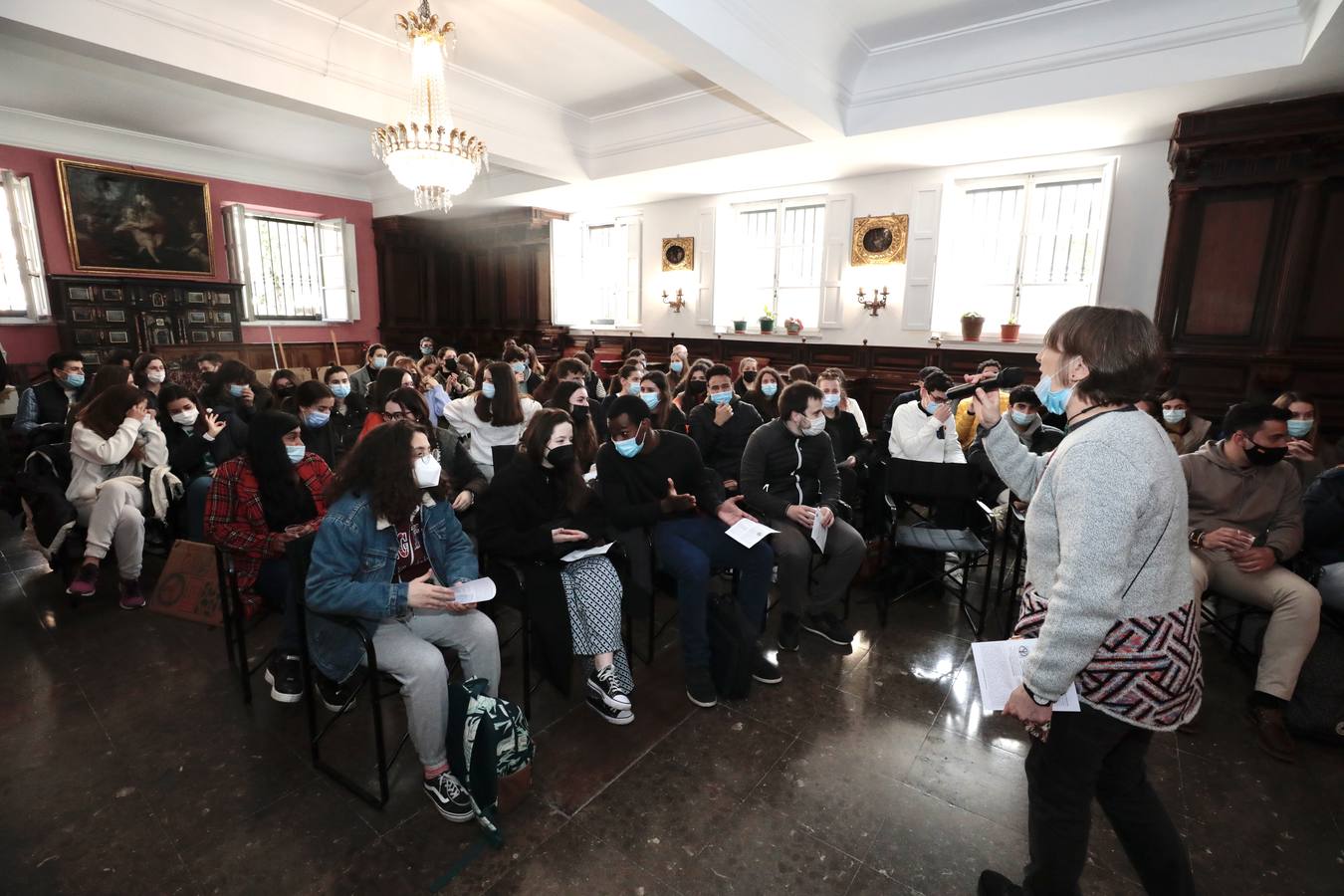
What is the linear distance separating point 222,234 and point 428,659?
11.7 meters

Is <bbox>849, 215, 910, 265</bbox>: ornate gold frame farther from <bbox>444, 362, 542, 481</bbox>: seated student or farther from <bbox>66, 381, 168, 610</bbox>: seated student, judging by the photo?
<bbox>66, 381, 168, 610</bbox>: seated student

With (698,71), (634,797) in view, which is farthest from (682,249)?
(634,797)

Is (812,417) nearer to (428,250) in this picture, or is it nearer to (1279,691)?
(1279,691)

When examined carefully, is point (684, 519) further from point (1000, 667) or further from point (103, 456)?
point (103, 456)

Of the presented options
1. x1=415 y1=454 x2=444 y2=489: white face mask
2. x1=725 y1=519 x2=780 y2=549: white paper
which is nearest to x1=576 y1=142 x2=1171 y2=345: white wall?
x1=725 y1=519 x2=780 y2=549: white paper

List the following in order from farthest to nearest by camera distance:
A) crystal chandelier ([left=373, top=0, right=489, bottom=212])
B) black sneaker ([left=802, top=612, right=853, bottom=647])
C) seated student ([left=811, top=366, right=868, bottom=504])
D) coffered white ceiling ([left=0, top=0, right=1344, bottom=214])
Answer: crystal chandelier ([left=373, top=0, right=489, bottom=212])
coffered white ceiling ([left=0, top=0, right=1344, bottom=214])
seated student ([left=811, top=366, right=868, bottom=504])
black sneaker ([left=802, top=612, right=853, bottom=647])

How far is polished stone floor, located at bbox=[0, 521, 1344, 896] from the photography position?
196 cm

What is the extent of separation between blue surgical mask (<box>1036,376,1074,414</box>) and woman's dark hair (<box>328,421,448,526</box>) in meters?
2.02

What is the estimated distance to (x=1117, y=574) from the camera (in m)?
1.24

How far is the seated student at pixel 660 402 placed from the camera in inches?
174

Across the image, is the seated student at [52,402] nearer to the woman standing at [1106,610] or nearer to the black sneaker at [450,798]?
the black sneaker at [450,798]

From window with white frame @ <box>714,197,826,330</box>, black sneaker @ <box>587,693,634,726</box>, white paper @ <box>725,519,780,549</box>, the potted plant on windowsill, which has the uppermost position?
window with white frame @ <box>714,197,826,330</box>

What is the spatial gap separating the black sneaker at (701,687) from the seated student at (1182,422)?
395 centimetres

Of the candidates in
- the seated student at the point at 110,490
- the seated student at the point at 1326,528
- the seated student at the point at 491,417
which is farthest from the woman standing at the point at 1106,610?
the seated student at the point at 110,490
